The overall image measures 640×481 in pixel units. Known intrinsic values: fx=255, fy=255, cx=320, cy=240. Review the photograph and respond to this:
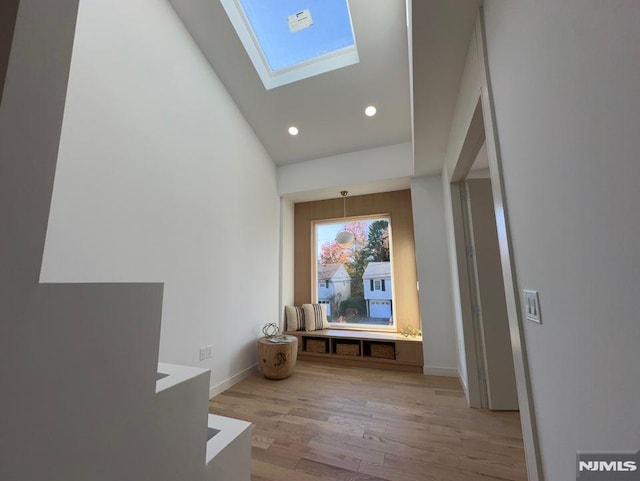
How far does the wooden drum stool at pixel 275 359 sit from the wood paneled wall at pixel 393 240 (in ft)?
5.07

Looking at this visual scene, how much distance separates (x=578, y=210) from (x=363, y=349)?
343 centimetres

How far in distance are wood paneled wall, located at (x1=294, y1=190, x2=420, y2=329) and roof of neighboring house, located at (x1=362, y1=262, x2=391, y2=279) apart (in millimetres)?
154

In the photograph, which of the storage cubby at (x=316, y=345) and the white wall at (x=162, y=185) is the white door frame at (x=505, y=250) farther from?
the storage cubby at (x=316, y=345)

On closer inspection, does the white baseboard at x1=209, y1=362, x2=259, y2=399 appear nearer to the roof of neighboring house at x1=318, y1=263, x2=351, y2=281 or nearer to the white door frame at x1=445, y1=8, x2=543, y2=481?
the roof of neighboring house at x1=318, y1=263, x2=351, y2=281

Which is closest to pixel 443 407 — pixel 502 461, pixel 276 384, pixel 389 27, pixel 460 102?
pixel 502 461

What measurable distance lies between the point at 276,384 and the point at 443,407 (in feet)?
5.93

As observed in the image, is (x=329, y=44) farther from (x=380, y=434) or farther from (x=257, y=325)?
(x=380, y=434)

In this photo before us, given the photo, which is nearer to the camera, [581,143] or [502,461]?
[581,143]

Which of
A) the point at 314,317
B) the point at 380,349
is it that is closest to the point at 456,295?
the point at 380,349

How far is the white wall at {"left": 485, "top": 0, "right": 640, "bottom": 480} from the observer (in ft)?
1.90

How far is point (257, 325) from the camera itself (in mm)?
3592

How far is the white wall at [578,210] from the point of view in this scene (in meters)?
0.58
